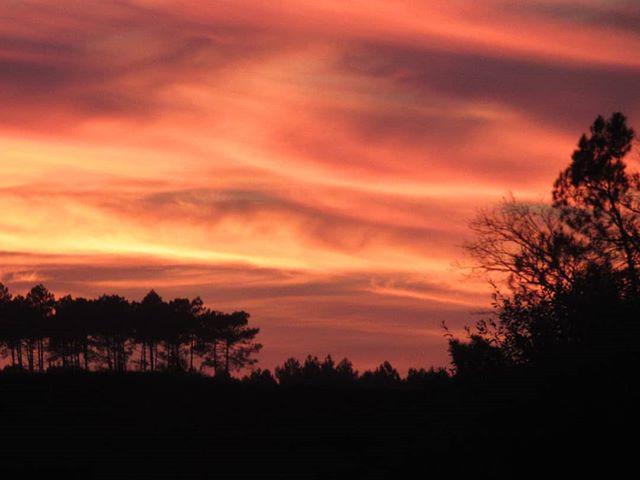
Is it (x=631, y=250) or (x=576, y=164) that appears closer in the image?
(x=631, y=250)

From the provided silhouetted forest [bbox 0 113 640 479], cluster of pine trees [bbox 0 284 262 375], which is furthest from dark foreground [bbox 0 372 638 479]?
cluster of pine trees [bbox 0 284 262 375]

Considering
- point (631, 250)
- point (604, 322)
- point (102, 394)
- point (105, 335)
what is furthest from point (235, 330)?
point (604, 322)

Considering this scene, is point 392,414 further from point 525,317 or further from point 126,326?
point 126,326

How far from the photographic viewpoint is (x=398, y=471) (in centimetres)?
1711

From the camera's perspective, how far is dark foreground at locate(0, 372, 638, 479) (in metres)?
16.0

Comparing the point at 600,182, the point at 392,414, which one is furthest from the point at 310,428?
the point at 600,182

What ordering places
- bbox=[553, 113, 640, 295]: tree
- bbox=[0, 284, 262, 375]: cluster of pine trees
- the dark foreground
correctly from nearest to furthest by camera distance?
the dark foreground → bbox=[553, 113, 640, 295]: tree → bbox=[0, 284, 262, 375]: cluster of pine trees

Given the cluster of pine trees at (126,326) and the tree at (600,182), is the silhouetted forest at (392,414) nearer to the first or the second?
the tree at (600,182)

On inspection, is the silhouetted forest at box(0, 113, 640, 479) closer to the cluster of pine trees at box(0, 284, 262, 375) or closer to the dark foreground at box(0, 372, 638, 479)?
the dark foreground at box(0, 372, 638, 479)

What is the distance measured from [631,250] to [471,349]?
527 inches

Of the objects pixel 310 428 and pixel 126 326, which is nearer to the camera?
pixel 310 428

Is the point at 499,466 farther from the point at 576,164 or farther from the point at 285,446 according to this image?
the point at 576,164

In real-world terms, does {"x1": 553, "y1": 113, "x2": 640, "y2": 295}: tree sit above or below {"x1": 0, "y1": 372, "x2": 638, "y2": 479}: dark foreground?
above

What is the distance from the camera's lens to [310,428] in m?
21.7
